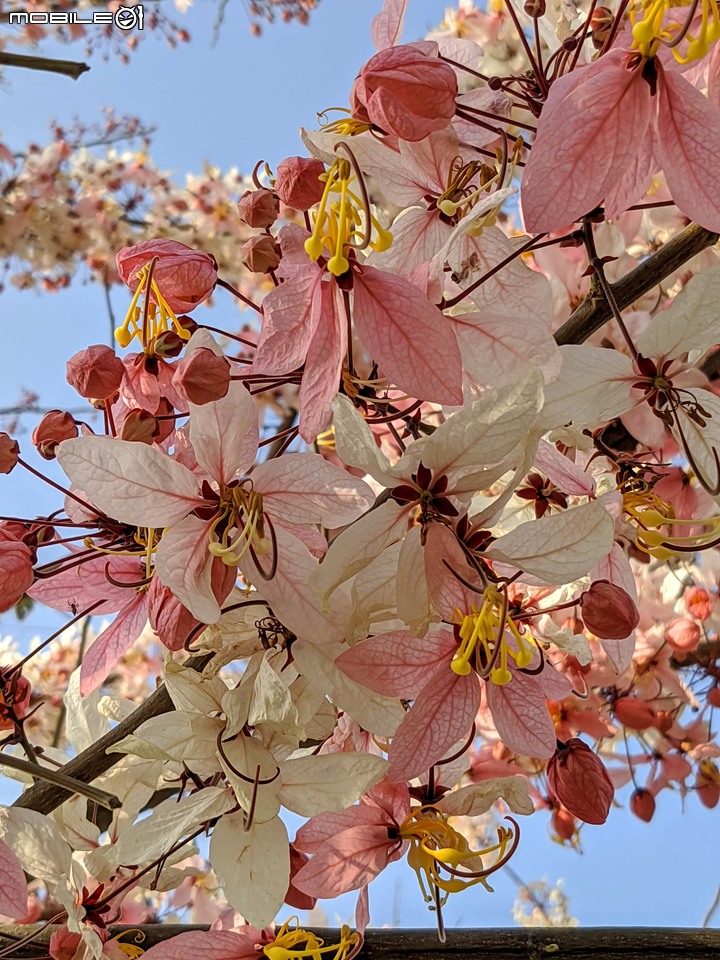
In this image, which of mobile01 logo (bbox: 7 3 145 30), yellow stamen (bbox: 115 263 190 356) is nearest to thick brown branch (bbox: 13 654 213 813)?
yellow stamen (bbox: 115 263 190 356)

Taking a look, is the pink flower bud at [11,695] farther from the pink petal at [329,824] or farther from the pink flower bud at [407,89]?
the pink flower bud at [407,89]

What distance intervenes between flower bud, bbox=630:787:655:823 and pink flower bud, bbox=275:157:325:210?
3.32 feet

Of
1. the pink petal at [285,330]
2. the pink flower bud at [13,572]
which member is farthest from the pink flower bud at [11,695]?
the pink petal at [285,330]

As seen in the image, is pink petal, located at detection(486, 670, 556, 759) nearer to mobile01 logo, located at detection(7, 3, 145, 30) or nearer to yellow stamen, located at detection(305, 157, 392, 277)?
yellow stamen, located at detection(305, 157, 392, 277)

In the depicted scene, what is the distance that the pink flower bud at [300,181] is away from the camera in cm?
53

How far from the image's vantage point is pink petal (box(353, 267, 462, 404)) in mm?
471

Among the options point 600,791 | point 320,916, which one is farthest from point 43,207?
point 600,791

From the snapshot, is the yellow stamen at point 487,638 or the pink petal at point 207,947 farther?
the pink petal at point 207,947

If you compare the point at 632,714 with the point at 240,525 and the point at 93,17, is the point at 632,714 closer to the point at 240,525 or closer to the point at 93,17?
the point at 240,525

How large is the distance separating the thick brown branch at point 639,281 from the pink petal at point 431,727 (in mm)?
252

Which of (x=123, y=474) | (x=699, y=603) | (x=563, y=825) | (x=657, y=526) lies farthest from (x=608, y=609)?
(x=699, y=603)

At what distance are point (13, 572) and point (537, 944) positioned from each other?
0.47 meters

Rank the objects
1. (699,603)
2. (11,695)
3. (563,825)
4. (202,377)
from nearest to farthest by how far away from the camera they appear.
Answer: (202,377) < (11,695) < (563,825) < (699,603)

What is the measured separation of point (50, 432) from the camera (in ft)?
1.96
